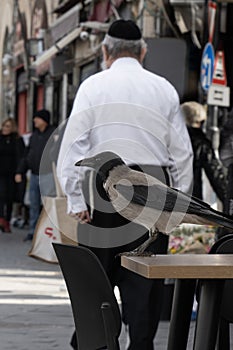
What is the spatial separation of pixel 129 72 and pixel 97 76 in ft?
0.55

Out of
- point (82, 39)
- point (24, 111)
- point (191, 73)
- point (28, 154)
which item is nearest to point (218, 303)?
point (28, 154)

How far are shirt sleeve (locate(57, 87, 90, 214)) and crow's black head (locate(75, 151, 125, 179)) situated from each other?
148cm

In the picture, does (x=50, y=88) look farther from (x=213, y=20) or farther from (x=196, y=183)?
(x=196, y=183)

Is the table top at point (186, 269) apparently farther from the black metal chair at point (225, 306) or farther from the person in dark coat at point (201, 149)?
the person in dark coat at point (201, 149)

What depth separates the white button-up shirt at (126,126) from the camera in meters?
6.25

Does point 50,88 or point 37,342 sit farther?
point 50,88

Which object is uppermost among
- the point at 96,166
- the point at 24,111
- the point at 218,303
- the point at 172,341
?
the point at 96,166

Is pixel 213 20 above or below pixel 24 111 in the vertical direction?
above

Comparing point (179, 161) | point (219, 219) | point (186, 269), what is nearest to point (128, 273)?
point (179, 161)

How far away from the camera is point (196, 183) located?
1059 centimetres

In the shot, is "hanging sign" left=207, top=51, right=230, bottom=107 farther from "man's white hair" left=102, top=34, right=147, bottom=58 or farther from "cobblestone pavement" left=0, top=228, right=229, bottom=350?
"man's white hair" left=102, top=34, right=147, bottom=58

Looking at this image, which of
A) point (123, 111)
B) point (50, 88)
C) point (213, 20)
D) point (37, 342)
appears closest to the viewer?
point (123, 111)

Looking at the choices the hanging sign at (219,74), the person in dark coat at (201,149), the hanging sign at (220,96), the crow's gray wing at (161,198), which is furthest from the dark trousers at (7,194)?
the crow's gray wing at (161,198)

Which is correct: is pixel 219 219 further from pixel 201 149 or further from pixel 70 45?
pixel 70 45
